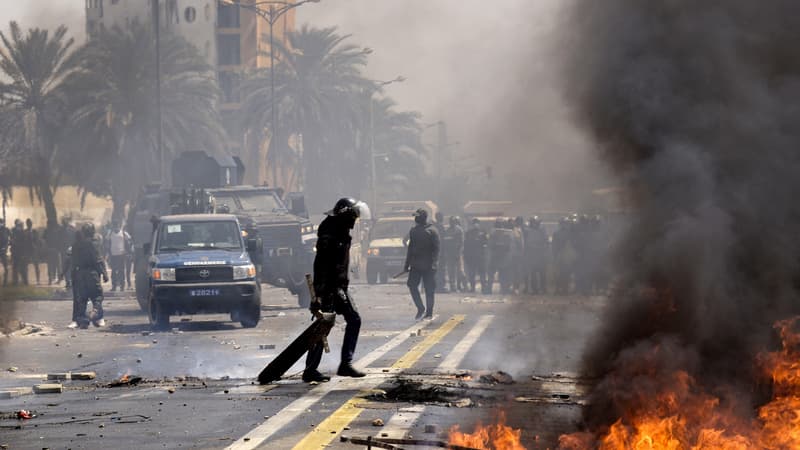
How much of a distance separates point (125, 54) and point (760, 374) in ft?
164

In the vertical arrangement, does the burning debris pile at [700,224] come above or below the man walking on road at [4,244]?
above

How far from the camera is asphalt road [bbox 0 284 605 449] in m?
10.6

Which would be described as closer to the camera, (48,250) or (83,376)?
(83,376)

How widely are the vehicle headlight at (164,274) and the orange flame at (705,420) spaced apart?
51.5 ft

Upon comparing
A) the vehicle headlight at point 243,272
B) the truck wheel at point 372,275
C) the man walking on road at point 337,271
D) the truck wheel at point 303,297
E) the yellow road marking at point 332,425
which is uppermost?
the man walking on road at point 337,271

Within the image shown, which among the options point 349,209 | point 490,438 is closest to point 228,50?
point 349,209

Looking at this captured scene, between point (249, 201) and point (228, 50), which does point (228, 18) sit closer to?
point (228, 50)

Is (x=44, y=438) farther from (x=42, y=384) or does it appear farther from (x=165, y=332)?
(x=165, y=332)

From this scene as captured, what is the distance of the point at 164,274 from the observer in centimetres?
2389

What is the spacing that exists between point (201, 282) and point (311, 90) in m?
43.5

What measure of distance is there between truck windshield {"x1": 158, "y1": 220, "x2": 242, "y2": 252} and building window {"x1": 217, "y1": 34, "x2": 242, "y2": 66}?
287 feet

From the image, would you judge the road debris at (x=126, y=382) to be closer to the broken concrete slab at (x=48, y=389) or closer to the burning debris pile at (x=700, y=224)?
the broken concrete slab at (x=48, y=389)

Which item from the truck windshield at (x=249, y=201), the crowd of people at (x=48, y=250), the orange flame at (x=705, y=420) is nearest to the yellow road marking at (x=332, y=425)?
the orange flame at (x=705, y=420)

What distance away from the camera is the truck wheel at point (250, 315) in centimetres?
2408
